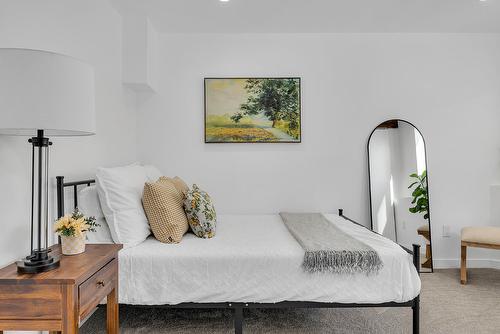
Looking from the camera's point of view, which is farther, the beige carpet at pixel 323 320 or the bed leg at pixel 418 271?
the beige carpet at pixel 323 320

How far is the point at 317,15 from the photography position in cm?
311

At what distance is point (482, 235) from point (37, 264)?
133 inches

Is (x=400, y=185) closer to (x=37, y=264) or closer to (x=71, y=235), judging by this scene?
(x=71, y=235)

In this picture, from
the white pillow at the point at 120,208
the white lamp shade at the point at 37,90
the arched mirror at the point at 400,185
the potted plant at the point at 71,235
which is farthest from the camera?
the arched mirror at the point at 400,185

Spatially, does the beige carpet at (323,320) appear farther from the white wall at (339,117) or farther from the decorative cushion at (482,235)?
the white wall at (339,117)

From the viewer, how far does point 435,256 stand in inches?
138

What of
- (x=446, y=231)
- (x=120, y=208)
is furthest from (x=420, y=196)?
(x=120, y=208)

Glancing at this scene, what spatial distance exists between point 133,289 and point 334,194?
7.49 ft

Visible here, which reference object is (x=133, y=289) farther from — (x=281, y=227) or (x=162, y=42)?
(x=162, y=42)

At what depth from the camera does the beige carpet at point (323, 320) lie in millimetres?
2217

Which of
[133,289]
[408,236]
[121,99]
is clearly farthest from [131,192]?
[408,236]

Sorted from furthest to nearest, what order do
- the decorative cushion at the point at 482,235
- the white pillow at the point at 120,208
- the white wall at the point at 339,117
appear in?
the white wall at the point at 339,117, the decorative cushion at the point at 482,235, the white pillow at the point at 120,208

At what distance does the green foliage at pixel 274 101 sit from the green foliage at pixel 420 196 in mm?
1347

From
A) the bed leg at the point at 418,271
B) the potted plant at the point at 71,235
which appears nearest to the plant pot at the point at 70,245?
the potted plant at the point at 71,235
